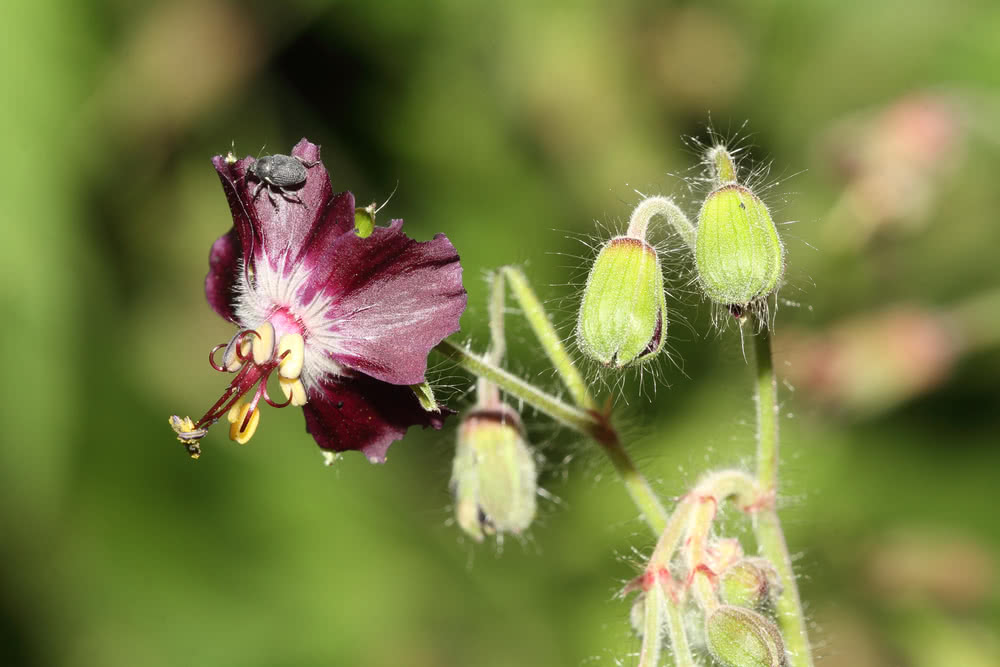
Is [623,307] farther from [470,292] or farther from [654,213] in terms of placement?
[470,292]

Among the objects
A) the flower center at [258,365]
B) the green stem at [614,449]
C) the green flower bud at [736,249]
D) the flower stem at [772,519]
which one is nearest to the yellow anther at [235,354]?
the flower center at [258,365]

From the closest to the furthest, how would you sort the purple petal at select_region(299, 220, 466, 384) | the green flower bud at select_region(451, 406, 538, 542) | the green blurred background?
the purple petal at select_region(299, 220, 466, 384), the green flower bud at select_region(451, 406, 538, 542), the green blurred background

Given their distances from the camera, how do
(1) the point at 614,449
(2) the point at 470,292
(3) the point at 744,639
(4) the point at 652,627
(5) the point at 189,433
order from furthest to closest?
(2) the point at 470,292 < (1) the point at 614,449 < (5) the point at 189,433 < (4) the point at 652,627 < (3) the point at 744,639


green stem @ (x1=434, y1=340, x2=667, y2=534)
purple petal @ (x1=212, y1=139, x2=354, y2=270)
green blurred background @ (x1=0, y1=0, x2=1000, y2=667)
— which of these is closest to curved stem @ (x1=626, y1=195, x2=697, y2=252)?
green stem @ (x1=434, y1=340, x2=667, y2=534)

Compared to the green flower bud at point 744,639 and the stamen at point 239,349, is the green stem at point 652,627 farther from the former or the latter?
the stamen at point 239,349

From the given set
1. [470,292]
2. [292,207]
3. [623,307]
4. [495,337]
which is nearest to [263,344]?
[292,207]

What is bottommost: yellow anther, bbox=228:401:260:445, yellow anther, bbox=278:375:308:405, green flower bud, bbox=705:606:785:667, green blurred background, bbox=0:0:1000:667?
green flower bud, bbox=705:606:785:667

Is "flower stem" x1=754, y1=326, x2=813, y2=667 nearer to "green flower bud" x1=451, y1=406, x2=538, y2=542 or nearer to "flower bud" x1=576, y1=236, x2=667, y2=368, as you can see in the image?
"flower bud" x1=576, y1=236, x2=667, y2=368
